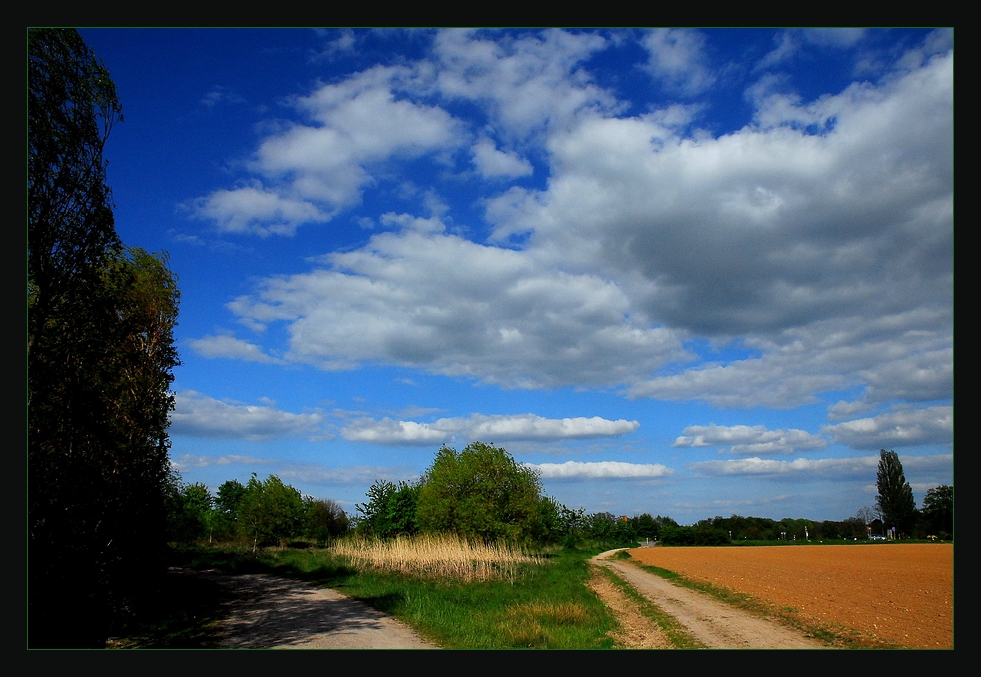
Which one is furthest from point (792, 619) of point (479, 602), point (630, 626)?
point (479, 602)

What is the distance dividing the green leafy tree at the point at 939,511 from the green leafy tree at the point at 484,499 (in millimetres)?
34651

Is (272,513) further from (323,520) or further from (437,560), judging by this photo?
(437,560)

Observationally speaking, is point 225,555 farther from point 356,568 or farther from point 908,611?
point 908,611

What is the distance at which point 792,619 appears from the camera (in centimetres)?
1373

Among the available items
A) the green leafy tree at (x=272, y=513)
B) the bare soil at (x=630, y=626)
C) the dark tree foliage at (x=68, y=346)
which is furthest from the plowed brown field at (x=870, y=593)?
the green leafy tree at (x=272, y=513)

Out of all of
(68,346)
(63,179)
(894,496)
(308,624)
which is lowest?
(894,496)

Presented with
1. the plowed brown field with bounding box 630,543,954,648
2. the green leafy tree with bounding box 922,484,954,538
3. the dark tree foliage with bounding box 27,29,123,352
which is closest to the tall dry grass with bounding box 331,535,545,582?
the plowed brown field with bounding box 630,543,954,648

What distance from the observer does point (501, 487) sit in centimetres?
3522

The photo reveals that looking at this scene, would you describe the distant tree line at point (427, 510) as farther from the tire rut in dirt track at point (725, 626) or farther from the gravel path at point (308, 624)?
the tire rut in dirt track at point (725, 626)

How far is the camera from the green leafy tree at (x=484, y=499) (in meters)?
33.7

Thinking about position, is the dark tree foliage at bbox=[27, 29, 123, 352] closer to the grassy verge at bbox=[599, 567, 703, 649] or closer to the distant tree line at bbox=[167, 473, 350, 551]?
the grassy verge at bbox=[599, 567, 703, 649]

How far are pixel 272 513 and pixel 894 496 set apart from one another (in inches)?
2696

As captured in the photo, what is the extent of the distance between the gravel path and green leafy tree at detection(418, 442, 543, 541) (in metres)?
15.2

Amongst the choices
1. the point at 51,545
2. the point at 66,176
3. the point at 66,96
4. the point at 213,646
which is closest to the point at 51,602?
the point at 51,545
